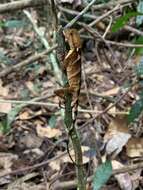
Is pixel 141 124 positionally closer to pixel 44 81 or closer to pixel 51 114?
pixel 51 114

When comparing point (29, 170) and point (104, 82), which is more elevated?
point (104, 82)

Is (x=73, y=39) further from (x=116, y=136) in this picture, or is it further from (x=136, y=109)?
(x=116, y=136)

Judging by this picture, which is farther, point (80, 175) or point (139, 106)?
point (139, 106)

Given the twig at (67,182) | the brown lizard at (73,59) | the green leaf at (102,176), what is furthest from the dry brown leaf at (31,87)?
the brown lizard at (73,59)

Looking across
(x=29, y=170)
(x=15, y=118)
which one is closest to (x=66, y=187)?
(x=29, y=170)

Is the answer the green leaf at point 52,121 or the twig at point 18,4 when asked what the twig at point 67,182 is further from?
the twig at point 18,4

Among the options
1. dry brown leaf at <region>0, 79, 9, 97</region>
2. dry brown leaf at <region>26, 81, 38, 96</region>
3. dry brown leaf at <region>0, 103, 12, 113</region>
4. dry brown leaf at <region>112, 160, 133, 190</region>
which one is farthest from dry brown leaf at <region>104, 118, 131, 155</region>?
dry brown leaf at <region>0, 79, 9, 97</region>

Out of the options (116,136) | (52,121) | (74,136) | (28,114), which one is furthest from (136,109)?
(28,114)
